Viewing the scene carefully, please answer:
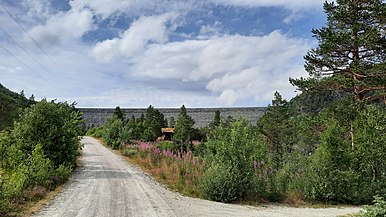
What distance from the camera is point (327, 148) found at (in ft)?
A: 36.2

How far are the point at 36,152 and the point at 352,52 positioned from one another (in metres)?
14.3

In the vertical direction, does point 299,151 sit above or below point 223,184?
above

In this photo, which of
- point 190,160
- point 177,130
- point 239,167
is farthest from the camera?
point 177,130

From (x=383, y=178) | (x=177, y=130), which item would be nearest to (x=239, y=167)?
(x=383, y=178)

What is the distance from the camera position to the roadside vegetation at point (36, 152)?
26.7 ft

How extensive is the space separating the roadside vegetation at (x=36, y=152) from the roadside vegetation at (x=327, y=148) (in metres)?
4.40

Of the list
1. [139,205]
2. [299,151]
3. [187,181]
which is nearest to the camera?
[139,205]

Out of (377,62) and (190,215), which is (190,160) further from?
(377,62)

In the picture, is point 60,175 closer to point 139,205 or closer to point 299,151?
point 139,205

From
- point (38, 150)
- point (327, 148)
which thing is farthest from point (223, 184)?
point (38, 150)

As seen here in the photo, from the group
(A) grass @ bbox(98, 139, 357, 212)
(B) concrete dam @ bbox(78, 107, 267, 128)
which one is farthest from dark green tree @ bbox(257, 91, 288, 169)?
(B) concrete dam @ bbox(78, 107, 267, 128)

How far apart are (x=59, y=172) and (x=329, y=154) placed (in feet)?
33.7

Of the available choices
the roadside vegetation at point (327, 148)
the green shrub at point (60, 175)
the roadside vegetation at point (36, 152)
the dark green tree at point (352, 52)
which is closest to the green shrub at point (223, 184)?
the roadside vegetation at point (327, 148)

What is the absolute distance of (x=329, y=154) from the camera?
10938mm
